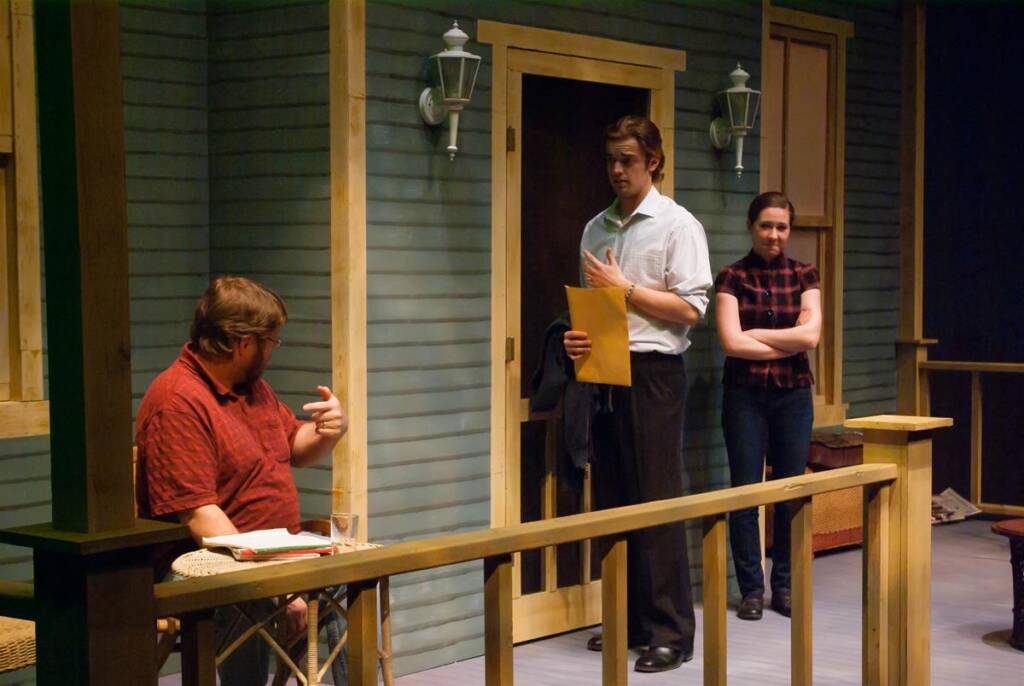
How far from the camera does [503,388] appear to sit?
534 centimetres

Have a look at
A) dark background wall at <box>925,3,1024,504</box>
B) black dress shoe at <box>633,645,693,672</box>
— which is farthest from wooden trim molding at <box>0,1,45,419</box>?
dark background wall at <box>925,3,1024,504</box>

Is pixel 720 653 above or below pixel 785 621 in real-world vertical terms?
above

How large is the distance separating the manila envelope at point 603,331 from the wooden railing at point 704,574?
1372mm

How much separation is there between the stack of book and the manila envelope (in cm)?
179

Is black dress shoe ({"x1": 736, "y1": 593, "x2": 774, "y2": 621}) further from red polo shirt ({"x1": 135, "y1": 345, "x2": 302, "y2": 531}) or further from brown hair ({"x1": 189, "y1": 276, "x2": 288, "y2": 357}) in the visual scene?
brown hair ({"x1": 189, "y1": 276, "x2": 288, "y2": 357})

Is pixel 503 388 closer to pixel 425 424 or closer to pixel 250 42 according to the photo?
pixel 425 424

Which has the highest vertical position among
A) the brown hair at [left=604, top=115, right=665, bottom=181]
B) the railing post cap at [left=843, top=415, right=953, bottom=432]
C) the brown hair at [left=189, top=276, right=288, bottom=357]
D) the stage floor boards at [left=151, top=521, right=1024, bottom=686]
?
the brown hair at [left=604, top=115, right=665, bottom=181]

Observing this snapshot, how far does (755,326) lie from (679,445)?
34.3 inches

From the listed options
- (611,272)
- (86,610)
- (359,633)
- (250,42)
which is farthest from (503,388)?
(86,610)

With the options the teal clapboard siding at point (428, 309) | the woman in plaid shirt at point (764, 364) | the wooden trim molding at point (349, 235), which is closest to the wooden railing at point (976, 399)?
the woman in plaid shirt at point (764, 364)

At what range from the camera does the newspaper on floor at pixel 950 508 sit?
796 centimetres

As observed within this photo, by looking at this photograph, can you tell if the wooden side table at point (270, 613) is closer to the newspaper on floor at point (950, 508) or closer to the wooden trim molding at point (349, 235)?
the wooden trim molding at point (349, 235)

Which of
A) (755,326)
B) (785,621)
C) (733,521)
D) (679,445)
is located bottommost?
(785,621)

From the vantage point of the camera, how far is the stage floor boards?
16.4 ft
